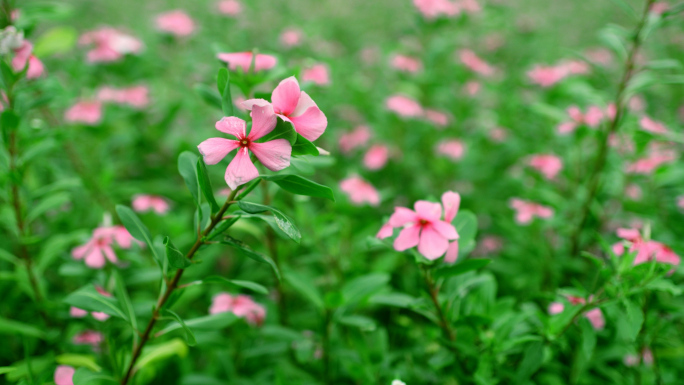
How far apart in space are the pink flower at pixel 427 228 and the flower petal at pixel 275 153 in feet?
1.07

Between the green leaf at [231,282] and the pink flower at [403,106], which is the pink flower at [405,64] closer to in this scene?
the pink flower at [403,106]

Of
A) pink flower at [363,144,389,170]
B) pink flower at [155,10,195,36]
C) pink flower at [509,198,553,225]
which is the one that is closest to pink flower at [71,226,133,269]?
pink flower at [363,144,389,170]

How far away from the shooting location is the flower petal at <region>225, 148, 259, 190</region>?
0.68 metres

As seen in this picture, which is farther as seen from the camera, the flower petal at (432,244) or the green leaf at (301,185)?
the flower petal at (432,244)

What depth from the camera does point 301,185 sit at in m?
0.73

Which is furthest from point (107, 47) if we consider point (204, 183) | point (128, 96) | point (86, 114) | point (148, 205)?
point (204, 183)

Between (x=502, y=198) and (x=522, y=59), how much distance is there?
1617 millimetres

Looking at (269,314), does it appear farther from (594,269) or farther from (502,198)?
(502,198)

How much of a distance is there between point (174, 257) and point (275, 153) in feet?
0.88

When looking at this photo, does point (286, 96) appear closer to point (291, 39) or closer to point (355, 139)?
point (355, 139)

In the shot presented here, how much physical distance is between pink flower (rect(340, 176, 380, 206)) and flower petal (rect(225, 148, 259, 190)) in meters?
1.07

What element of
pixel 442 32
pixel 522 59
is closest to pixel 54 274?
pixel 442 32

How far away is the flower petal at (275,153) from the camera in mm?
691

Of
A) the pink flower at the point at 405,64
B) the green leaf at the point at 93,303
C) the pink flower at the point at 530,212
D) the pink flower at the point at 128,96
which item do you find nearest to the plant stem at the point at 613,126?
the pink flower at the point at 530,212
